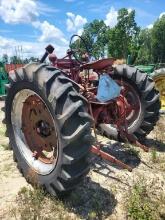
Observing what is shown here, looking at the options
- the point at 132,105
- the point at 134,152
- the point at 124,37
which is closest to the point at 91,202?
the point at 134,152

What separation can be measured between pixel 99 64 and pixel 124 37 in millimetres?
49312

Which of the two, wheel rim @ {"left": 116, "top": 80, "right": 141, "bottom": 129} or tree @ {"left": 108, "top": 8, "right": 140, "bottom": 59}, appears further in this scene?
tree @ {"left": 108, "top": 8, "right": 140, "bottom": 59}

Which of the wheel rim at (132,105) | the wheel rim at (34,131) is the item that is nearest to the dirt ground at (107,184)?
the wheel rim at (34,131)

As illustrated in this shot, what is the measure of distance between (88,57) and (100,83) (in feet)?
3.75

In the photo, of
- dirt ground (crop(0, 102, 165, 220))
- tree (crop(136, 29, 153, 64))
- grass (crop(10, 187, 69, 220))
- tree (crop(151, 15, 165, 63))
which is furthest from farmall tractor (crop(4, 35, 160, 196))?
tree (crop(151, 15, 165, 63))

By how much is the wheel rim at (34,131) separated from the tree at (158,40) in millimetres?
56498

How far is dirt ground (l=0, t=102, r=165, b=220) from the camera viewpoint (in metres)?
3.89

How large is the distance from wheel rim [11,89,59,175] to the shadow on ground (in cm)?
45

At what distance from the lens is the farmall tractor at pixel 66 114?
12.3 feet

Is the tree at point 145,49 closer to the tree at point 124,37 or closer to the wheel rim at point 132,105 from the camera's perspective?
the tree at point 124,37

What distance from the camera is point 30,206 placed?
12.8 feet

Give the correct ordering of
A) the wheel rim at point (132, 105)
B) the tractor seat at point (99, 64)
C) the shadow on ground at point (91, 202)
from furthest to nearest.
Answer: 1. the wheel rim at point (132, 105)
2. the tractor seat at point (99, 64)
3. the shadow on ground at point (91, 202)

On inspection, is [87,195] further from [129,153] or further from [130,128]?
[130,128]

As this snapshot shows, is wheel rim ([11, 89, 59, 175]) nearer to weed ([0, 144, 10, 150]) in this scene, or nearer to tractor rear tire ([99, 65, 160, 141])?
weed ([0, 144, 10, 150])
